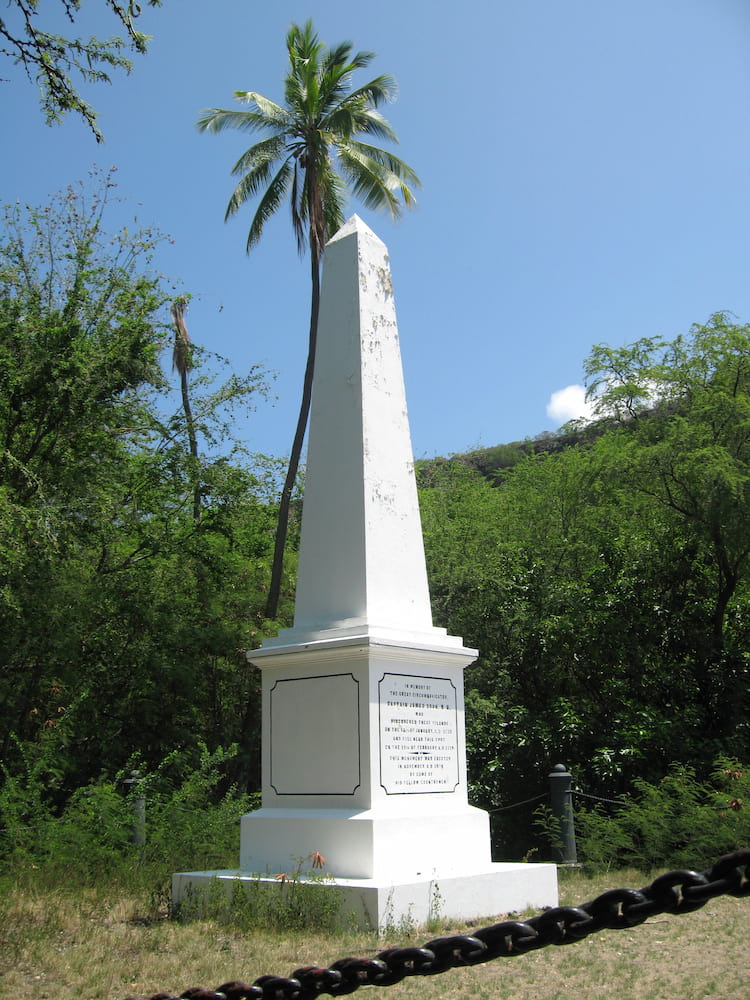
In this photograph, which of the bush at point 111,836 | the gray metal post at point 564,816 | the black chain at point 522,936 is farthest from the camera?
the gray metal post at point 564,816

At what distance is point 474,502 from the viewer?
23.9m

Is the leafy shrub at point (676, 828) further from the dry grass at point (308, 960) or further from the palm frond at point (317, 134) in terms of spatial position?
the palm frond at point (317, 134)

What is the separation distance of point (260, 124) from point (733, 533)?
1135 centimetres

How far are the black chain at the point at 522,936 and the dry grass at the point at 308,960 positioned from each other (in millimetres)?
2479

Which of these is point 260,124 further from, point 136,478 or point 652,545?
point 652,545

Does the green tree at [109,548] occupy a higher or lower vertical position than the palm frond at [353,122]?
lower

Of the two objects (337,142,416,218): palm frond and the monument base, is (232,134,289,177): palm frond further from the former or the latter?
the monument base

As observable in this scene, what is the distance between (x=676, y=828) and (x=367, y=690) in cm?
498

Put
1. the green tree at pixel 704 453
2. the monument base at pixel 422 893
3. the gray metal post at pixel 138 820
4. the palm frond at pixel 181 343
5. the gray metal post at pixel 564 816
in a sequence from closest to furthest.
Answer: the monument base at pixel 422 893 → the gray metal post at pixel 138 820 → the gray metal post at pixel 564 816 → the green tree at pixel 704 453 → the palm frond at pixel 181 343

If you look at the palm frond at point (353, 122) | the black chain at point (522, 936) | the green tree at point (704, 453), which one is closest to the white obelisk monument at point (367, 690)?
the black chain at point (522, 936)

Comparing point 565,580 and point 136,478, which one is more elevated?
point 136,478

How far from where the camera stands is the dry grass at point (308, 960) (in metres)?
5.04

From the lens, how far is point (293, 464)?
57.0ft

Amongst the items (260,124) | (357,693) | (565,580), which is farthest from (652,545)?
(260,124)
